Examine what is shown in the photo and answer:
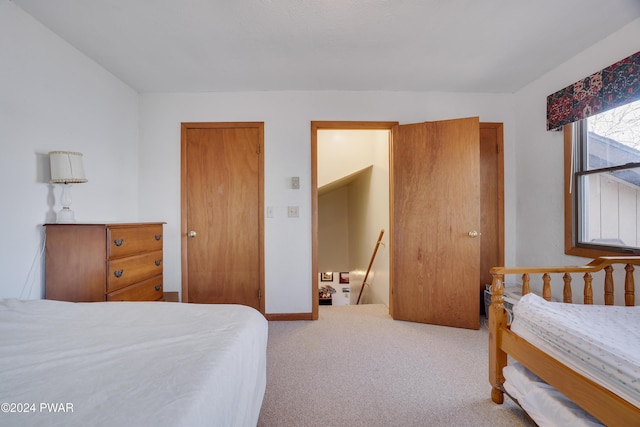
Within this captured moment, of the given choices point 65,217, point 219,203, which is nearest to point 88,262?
point 65,217

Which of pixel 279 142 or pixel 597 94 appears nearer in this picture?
pixel 597 94

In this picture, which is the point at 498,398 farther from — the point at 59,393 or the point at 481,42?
the point at 481,42

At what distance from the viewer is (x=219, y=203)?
8.95 ft

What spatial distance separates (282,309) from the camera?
2.73m

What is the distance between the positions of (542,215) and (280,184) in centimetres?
249

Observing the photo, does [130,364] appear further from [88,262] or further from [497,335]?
[497,335]

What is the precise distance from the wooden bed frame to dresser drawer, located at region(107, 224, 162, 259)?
90.0 inches

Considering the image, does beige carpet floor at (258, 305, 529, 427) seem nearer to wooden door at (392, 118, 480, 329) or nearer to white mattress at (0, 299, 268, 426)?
wooden door at (392, 118, 480, 329)

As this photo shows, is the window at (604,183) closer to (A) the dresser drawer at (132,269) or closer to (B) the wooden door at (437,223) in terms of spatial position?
(B) the wooden door at (437,223)

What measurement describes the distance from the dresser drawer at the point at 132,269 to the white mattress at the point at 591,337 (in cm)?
234

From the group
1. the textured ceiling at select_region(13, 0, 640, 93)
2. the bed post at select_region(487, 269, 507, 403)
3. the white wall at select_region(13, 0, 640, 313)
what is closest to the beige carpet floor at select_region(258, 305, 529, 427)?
the bed post at select_region(487, 269, 507, 403)

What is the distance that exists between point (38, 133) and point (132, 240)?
2.89 feet

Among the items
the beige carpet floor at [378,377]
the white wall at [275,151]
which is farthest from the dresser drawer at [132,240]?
the beige carpet floor at [378,377]

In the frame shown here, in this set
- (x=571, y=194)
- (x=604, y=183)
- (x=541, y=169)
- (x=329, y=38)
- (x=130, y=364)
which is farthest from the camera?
(x=541, y=169)
